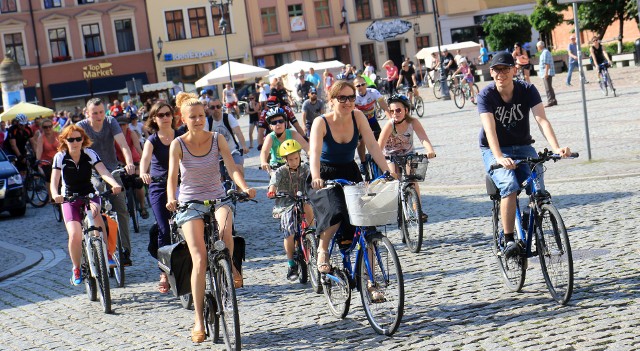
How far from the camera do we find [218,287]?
8.12 m

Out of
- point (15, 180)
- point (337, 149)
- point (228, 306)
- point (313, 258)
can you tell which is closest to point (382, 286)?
point (228, 306)

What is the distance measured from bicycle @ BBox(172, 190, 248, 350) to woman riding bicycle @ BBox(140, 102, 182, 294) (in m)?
2.27

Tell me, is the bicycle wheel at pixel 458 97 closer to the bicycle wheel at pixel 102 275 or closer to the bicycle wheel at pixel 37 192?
the bicycle wheel at pixel 37 192

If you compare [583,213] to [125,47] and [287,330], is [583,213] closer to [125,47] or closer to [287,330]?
[287,330]

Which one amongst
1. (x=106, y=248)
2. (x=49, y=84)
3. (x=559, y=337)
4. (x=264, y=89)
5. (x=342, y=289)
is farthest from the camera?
(x=49, y=84)

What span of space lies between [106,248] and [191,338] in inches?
98.0

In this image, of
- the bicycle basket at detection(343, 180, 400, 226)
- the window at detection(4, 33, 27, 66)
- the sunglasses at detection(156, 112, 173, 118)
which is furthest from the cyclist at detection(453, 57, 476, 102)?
the window at detection(4, 33, 27, 66)

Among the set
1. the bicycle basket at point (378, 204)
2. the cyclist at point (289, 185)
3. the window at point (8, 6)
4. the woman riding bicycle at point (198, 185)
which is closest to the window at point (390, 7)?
the window at point (8, 6)

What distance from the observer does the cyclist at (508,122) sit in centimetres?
872

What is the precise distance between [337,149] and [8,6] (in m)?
68.1

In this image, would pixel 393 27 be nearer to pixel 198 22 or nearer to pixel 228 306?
pixel 198 22

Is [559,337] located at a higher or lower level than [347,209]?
lower

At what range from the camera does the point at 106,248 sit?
1104 centimetres

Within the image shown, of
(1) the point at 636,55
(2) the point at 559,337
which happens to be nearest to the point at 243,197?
(2) the point at 559,337
